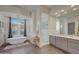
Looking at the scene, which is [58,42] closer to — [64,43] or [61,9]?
[64,43]

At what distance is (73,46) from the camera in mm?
2141

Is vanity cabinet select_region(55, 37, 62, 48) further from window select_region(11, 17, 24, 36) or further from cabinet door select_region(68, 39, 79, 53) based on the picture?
window select_region(11, 17, 24, 36)

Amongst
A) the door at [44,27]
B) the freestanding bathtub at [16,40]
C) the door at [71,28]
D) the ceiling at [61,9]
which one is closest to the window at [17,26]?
the freestanding bathtub at [16,40]

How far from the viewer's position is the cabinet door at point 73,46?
2117 mm

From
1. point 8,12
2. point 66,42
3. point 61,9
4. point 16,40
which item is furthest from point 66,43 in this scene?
point 8,12

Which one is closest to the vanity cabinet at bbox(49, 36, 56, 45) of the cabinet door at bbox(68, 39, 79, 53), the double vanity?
the double vanity

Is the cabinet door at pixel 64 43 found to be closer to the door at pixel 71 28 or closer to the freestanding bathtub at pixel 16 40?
the door at pixel 71 28

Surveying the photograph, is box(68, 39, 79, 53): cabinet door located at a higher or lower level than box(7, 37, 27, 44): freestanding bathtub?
lower

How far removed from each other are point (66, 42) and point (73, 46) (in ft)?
0.55

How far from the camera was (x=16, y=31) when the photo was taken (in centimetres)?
232

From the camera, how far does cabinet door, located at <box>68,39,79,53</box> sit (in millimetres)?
2117

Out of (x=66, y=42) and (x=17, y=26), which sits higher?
(x=17, y=26)
